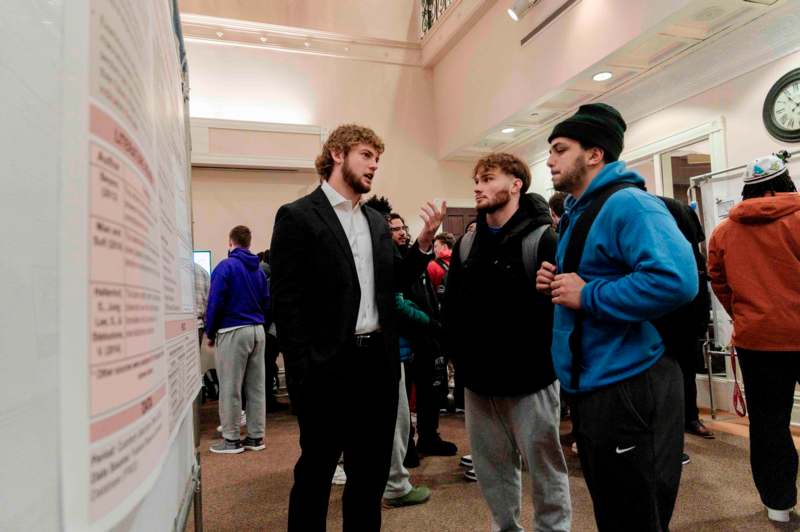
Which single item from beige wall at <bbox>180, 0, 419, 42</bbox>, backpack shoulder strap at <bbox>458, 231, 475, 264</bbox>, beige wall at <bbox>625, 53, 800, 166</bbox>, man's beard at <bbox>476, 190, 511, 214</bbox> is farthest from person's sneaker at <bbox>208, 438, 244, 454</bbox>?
beige wall at <bbox>180, 0, 419, 42</bbox>

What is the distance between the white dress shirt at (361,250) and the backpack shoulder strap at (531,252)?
0.55m

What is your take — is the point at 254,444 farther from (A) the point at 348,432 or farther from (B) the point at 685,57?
(B) the point at 685,57

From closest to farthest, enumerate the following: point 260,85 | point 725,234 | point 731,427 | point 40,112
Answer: point 40,112, point 725,234, point 731,427, point 260,85

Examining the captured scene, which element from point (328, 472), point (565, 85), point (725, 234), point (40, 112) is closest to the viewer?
point (40, 112)

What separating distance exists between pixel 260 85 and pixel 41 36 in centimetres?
785

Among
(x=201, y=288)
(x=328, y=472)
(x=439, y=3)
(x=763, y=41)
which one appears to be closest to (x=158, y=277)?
(x=328, y=472)

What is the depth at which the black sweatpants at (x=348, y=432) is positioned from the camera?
1.48m

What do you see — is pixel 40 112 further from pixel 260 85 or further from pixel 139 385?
pixel 260 85

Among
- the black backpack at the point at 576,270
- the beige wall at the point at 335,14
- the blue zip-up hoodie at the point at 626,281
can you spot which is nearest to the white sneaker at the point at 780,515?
the black backpack at the point at 576,270

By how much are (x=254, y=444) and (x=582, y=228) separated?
10.5ft

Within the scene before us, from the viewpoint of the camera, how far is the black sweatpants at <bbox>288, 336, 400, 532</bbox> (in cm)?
148

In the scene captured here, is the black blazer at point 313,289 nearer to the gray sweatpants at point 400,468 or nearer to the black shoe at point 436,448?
the gray sweatpants at point 400,468

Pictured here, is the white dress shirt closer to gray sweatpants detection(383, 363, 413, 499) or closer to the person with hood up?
the person with hood up

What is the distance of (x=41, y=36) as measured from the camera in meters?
0.32
